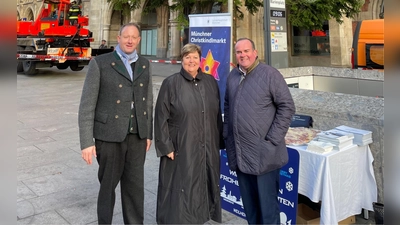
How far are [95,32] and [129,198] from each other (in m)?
32.0

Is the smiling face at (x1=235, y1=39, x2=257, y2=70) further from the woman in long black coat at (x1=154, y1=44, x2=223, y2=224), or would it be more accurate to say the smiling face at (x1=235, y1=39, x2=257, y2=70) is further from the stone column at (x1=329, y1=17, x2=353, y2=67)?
the stone column at (x1=329, y1=17, x2=353, y2=67)

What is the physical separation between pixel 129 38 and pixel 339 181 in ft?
8.09

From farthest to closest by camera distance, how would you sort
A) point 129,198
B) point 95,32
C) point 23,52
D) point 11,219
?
point 95,32 → point 23,52 → point 129,198 → point 11,219

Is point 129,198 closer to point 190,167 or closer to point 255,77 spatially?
point 190,167

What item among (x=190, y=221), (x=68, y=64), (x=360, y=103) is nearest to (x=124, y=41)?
(x=190, y=221)

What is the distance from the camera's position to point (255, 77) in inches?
121

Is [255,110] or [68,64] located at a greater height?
[68,64]

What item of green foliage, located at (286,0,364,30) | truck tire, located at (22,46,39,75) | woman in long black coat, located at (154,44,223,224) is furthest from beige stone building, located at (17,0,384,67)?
woman in long black coat, located at (154,44,223,224)

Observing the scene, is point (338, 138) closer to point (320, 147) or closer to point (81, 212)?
point (320, 147)

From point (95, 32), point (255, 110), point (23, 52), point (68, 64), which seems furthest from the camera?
point (95, 32)

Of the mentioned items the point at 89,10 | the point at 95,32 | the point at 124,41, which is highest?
the point at 89,10

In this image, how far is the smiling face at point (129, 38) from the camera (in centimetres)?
310

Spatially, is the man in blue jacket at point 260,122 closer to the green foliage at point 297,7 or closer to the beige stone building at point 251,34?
the beige stone building at point 251,34

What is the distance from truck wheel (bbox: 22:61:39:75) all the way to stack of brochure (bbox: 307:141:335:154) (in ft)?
57.3
